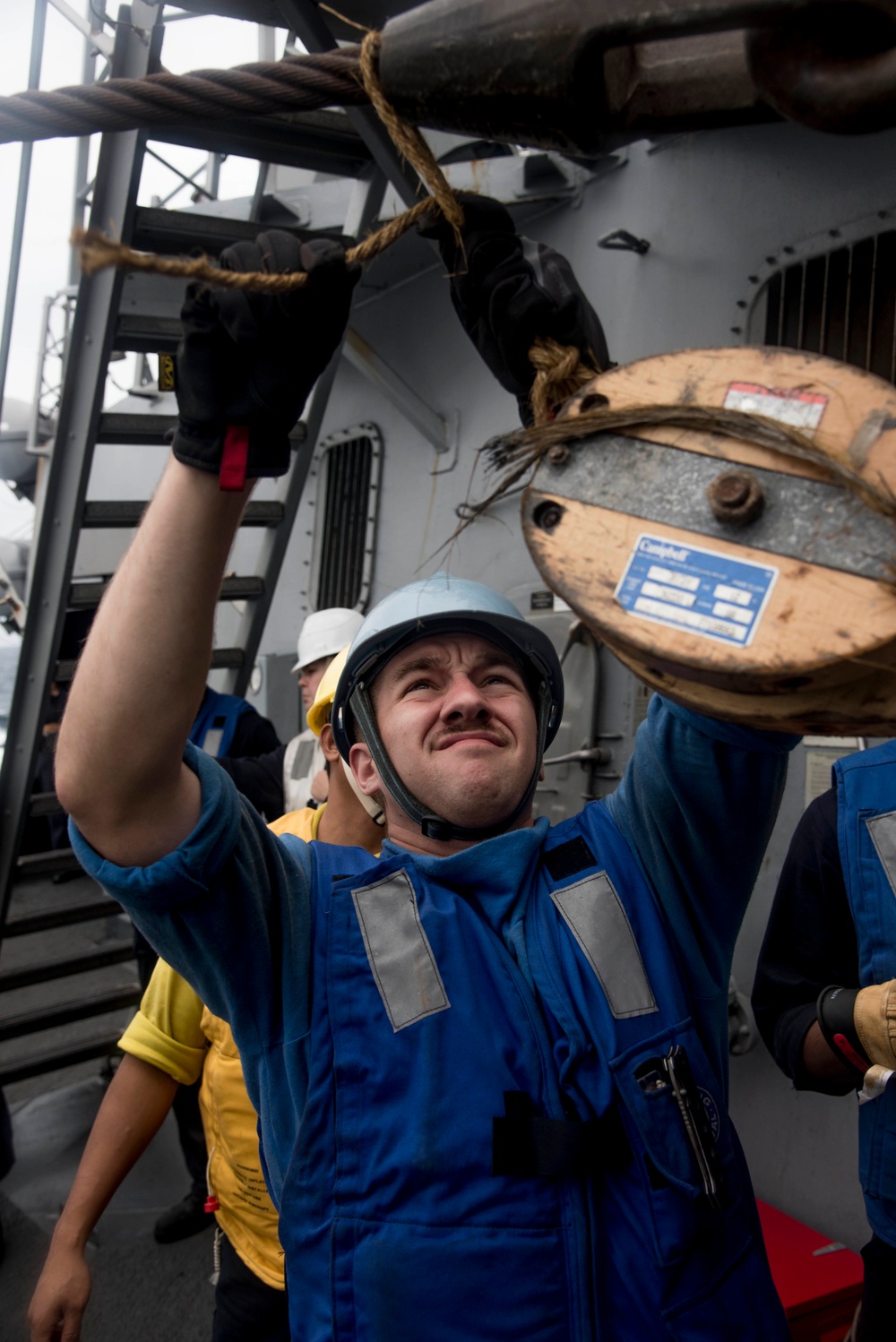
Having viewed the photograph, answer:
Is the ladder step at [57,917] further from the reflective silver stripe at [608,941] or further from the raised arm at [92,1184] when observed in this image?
the reflective silver stripe at [608,941]

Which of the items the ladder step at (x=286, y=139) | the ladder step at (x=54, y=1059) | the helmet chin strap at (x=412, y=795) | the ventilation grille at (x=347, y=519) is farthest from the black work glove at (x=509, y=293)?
the ladder step at (x=54, y=1059)

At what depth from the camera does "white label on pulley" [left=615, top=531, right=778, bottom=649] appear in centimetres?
93

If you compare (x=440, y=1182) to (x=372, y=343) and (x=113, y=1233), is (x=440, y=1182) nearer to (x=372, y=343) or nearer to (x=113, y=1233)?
(x=113, y=1233)

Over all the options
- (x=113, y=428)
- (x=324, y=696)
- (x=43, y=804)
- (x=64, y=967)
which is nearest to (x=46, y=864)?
(x=43, y=804)

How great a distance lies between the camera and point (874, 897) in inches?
70.6

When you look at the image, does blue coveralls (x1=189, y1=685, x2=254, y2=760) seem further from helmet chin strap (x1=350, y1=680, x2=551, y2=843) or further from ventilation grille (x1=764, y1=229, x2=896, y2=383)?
ventilation grille (x1=764, y1=229, x2=896, y2=383)

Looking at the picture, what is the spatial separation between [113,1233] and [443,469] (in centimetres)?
335

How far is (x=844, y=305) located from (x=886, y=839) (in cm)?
188

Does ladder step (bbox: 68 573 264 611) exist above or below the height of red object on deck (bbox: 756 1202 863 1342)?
A: above

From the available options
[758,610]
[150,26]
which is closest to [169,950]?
[758,610]

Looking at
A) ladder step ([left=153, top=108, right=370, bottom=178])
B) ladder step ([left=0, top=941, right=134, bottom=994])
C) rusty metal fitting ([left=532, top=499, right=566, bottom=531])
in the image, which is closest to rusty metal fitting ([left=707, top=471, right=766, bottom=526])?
rusty metal fitting ([left=532, top=499, right=566, bottom=531])

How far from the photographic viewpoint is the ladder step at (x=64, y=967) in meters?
3.93

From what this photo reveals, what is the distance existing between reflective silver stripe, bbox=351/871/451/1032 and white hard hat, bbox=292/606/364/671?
8.48 feet

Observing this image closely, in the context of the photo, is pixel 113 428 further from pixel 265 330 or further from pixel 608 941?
pixel 608 941
